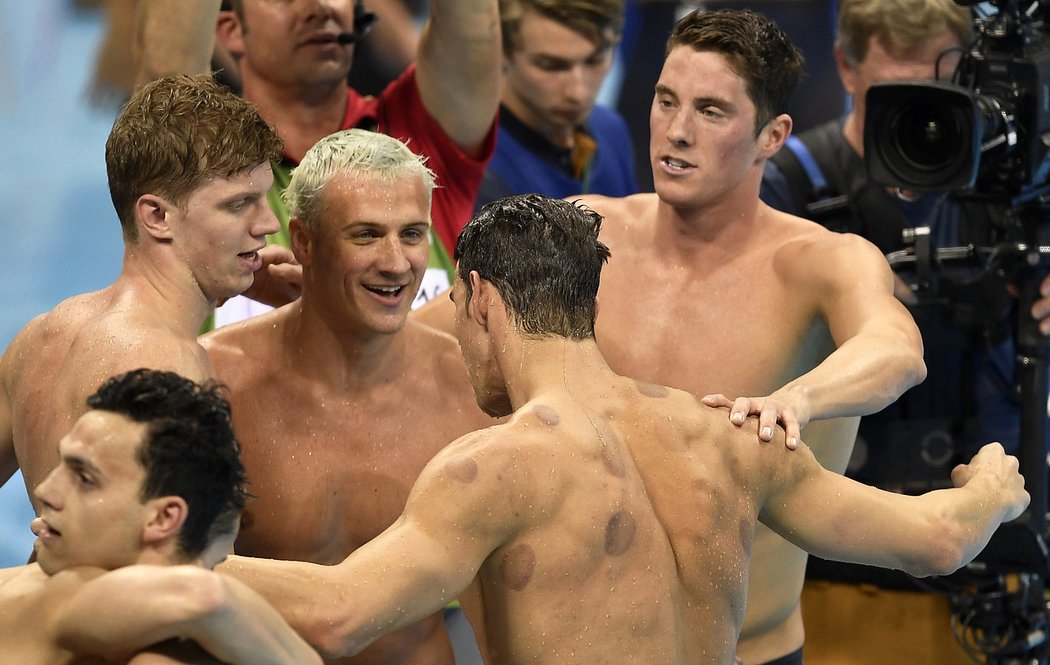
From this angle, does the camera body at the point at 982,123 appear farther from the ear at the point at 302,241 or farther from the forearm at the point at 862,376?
the ear at the point at 302,241

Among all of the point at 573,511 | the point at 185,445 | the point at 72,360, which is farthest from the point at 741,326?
the point at 185,445

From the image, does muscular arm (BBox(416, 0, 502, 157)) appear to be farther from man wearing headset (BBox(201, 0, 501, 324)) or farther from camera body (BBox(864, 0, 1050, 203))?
camera body (BBox(864, 0, 1050, 203))

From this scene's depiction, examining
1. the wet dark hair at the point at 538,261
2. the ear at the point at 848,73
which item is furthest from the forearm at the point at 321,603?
the ear at the point at 848,73

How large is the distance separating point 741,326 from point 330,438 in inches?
37.7

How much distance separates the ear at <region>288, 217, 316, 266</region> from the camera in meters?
3.01

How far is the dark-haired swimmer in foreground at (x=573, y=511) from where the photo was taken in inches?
85.8

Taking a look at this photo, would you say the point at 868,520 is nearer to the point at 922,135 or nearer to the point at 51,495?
the point at 51,495

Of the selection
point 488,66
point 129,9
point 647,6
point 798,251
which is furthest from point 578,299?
point 647,6

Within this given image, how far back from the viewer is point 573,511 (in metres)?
2.27

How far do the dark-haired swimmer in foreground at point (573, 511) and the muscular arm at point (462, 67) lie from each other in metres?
1.56

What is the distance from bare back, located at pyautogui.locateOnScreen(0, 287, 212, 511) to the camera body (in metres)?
1.96

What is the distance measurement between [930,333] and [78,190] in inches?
97.0

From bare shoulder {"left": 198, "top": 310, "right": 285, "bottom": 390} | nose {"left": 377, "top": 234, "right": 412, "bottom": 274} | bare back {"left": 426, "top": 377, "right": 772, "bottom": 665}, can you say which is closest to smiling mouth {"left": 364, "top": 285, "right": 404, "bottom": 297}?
nose {"left": 377, "top": 234, "right": 412, "bottom": 274}

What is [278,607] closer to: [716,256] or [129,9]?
[716,256]
